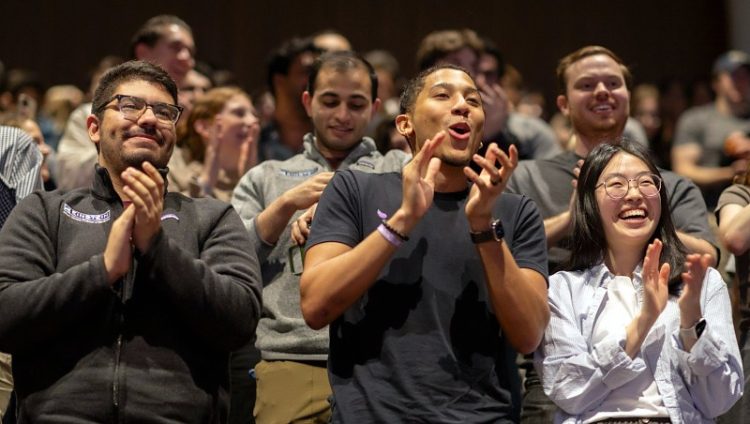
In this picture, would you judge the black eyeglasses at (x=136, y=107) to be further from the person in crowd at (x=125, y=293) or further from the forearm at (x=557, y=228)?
the forearm at (x=557, y=228)

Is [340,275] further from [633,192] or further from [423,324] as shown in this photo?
[633,192]

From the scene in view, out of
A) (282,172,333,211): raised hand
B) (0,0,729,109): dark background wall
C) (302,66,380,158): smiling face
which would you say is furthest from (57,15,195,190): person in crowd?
(0,0,729,109): dark background wall

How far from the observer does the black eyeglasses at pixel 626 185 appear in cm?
324

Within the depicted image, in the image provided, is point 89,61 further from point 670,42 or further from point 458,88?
point 458,88

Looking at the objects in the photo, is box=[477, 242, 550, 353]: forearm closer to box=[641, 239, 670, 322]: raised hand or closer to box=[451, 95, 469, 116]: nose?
box=[641, 239, 670, 322]: raised hand

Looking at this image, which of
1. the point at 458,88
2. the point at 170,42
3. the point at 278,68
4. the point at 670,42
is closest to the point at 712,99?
the point at 670,42

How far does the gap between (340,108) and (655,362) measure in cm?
136

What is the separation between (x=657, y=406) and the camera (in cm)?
300

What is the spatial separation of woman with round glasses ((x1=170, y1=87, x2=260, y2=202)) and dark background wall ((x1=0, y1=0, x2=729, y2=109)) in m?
3.49

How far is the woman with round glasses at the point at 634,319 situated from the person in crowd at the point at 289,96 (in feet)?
7.04

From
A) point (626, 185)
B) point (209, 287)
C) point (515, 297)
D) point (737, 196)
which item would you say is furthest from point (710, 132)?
point (209, 287)

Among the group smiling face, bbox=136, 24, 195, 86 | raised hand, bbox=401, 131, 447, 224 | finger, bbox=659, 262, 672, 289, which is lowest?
finger, bbox=659, 262, 672, 289

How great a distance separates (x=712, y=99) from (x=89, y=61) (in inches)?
178

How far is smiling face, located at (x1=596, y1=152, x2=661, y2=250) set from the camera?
10.5 ft
